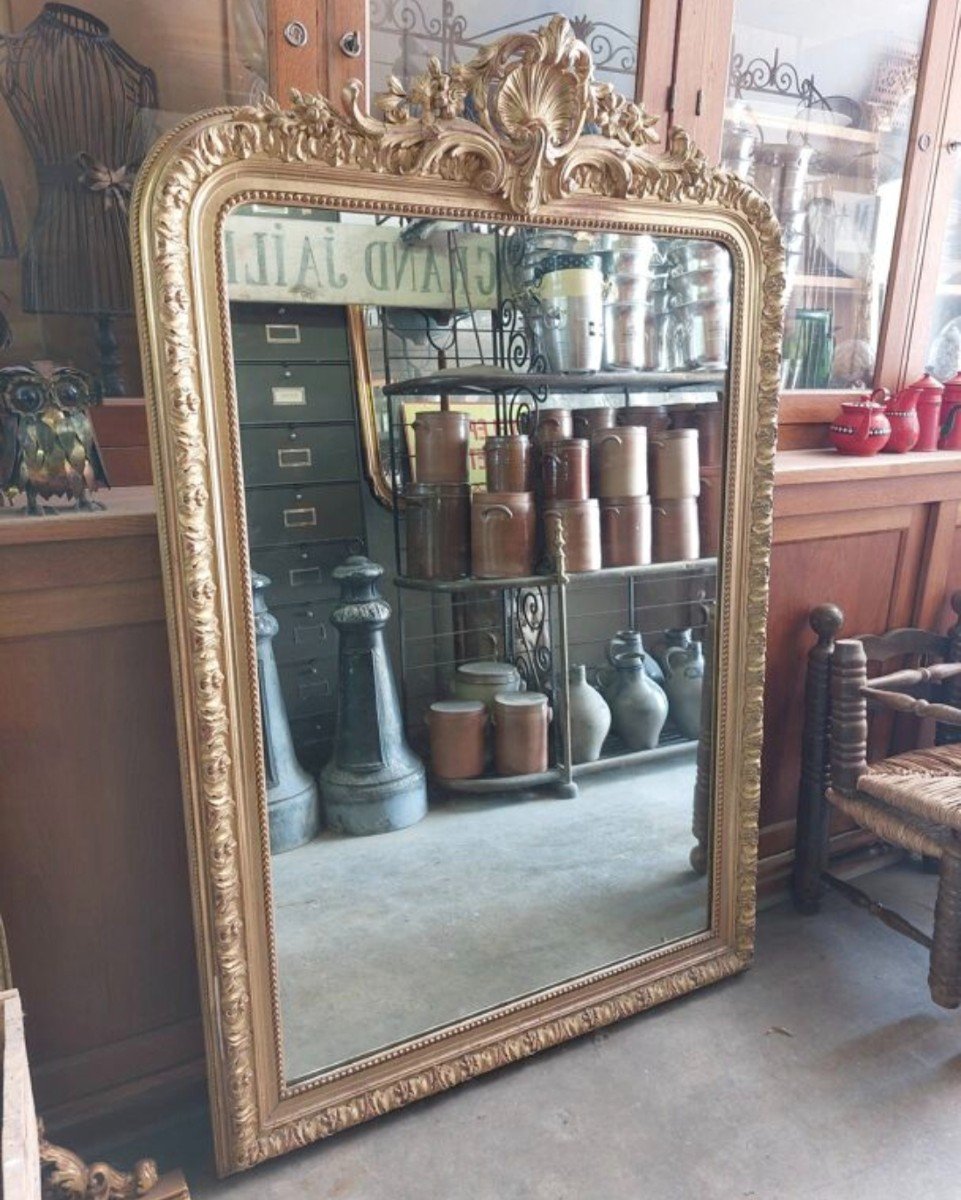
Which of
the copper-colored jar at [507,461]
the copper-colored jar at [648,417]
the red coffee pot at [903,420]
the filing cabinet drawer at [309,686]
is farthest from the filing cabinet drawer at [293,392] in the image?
the red coffee pot at [903,420]

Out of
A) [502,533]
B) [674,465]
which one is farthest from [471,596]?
[674,465]

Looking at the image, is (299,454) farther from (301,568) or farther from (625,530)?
(625,530)

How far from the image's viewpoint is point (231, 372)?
3.48 ft

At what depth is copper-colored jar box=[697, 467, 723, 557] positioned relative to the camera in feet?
4.78

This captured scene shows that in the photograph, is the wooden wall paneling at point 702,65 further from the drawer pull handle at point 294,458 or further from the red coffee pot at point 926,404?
the drawer pull handle at point 294,458

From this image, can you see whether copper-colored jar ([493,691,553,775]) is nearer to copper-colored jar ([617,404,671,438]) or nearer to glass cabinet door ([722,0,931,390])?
copper-colored jar ([617,404,671,438])

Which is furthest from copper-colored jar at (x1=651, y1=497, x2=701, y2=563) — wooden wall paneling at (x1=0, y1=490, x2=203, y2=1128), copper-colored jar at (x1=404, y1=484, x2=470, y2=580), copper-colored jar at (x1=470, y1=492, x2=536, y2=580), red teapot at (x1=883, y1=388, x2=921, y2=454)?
wooden wall paneling at (x1=0, y1=490, x2=203, y2=1128)

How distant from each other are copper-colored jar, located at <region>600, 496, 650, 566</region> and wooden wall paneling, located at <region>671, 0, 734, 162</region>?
622mm

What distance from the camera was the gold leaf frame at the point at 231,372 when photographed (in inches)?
40.1

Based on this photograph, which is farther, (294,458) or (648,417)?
(648,417)

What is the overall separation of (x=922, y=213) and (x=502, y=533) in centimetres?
120

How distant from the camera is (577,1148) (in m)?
1.28

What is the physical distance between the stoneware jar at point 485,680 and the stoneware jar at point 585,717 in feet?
0.36

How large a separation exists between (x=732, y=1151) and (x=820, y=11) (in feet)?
6.35
